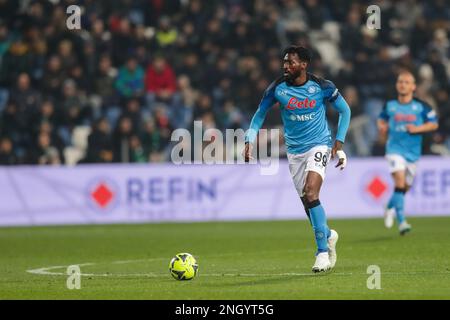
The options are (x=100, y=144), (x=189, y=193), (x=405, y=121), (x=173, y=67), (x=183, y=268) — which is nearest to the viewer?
(x=183, y=268)

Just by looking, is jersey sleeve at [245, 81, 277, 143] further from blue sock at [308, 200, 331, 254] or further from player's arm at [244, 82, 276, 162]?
blue sock at [308, 200, 331, 254]

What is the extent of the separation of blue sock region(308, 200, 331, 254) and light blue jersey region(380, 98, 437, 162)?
22.4 feet

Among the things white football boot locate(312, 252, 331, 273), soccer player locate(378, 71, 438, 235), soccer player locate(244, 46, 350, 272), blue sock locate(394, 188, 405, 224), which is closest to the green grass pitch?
white football boot locate(312, 252, 331, 273)

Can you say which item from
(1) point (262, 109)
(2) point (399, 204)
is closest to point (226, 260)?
(1) point (262, 109)

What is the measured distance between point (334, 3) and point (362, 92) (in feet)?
9.25

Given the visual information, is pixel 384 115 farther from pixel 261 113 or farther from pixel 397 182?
pixel 261 113

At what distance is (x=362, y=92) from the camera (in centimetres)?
2477

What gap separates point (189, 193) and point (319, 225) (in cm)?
1030

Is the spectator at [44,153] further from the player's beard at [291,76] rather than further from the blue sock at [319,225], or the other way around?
the blue sock at [319,225]

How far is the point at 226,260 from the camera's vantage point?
1402cm

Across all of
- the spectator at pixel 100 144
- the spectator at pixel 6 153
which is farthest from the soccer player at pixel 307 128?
the spectator at pixel 6 153

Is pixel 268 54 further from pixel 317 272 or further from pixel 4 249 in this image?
pixel 317 272

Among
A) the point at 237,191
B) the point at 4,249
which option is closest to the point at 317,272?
the point at 4,249

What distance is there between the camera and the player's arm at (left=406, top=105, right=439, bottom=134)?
18.0 metres
